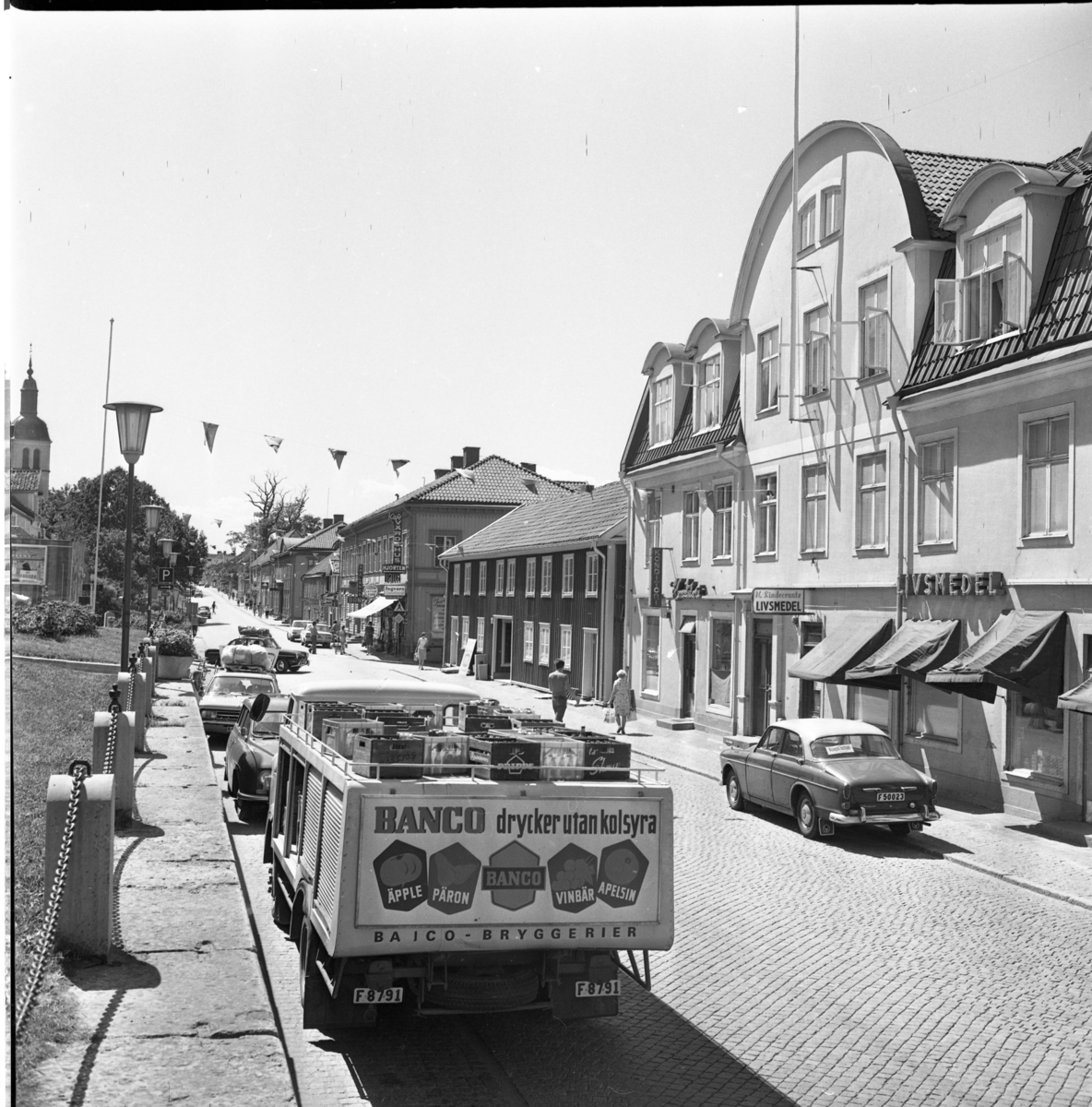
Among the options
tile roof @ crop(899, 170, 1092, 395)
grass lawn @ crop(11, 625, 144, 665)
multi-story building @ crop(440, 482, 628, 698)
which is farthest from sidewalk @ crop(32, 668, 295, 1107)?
multi-story building @ crop(440, 482, 628, 698)

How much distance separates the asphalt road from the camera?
6.43 m

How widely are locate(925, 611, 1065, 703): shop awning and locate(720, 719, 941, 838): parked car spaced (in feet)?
5.07

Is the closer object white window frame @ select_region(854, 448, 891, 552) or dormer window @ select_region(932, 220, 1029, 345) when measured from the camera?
A: dormer window @ select_region(932, 220, 1029, 345)

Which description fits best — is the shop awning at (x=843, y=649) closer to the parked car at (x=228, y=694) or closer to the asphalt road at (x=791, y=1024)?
the asphalt road at (x=791, y=1024)

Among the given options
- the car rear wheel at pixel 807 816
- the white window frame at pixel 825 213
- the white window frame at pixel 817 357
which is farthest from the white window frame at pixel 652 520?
the car rear wheel at pixel 807 816

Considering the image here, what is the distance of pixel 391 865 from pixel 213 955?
2.65 m

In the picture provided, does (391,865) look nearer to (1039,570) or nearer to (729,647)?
(1039,570)

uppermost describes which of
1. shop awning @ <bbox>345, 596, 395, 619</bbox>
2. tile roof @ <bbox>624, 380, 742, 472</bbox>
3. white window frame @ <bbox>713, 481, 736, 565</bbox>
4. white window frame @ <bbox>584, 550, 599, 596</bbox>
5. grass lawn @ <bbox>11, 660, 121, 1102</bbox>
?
tile roof @ <bbox>624, 380, 742, 472</bbox>

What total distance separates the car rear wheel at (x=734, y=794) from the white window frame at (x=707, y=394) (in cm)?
1175

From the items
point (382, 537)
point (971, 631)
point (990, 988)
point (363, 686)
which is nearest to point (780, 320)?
point (971, 631)

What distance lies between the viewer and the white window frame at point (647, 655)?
30312 millimetres

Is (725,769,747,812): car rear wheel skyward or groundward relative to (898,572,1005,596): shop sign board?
groundward

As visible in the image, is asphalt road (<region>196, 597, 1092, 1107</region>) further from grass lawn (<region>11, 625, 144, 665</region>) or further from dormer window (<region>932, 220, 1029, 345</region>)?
grass lawn (<region>11, 625, 144, 665</region>)

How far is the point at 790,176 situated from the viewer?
23.7 meters
